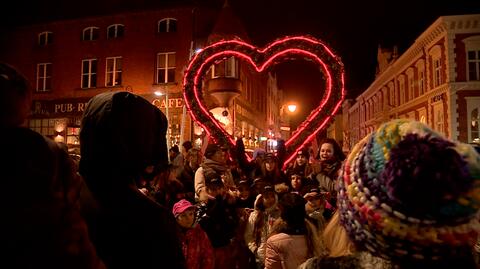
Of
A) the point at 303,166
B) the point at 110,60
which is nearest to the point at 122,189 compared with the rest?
the point at 303,166

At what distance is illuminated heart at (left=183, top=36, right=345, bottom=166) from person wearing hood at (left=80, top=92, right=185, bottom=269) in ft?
23.6

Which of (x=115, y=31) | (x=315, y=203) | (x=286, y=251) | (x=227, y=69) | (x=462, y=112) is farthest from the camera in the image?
(x=462, y=112)

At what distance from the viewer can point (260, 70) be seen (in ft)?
33.3

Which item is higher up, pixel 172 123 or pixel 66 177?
pixel 172 123

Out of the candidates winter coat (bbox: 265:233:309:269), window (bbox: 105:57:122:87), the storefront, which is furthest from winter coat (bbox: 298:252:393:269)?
the storefront

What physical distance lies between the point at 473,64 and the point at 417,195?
30.4 meters

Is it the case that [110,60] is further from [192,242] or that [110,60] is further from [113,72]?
[192,242]

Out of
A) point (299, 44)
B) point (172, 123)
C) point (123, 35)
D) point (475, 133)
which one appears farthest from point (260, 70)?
point (475, 133)

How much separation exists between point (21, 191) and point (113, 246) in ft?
1.94

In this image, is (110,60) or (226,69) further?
(110,60)

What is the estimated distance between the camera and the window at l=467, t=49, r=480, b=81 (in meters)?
27.0

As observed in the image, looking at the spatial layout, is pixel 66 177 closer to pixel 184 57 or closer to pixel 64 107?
pixel 184 57

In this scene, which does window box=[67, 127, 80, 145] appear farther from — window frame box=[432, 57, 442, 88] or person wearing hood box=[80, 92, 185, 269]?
window frame box=[432, 57, 442, 88]

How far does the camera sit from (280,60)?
33.3 feet
